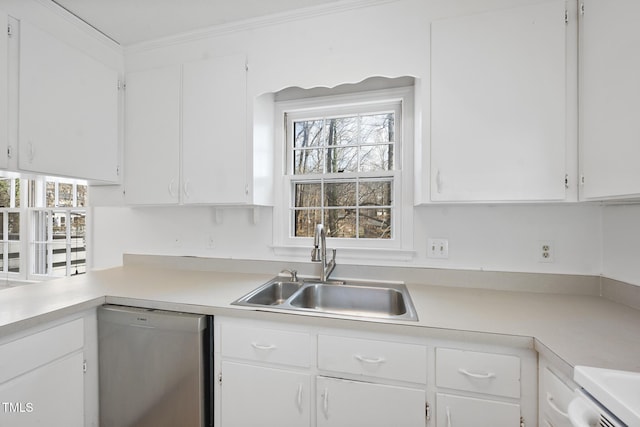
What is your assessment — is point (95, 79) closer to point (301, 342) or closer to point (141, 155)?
point (141, 155)

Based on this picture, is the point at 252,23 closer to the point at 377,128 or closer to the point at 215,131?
the point at 215,131

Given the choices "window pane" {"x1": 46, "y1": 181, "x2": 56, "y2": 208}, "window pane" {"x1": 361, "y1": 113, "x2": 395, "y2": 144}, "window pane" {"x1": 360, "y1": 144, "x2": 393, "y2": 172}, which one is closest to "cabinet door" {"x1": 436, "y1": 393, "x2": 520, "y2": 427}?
"window pane" {"x1": 360, "y1": 144, "x2": 393, "y2": 172}

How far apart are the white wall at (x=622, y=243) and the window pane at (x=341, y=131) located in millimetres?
1401

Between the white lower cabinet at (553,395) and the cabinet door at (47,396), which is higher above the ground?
the white lower cabinet at (553,395)

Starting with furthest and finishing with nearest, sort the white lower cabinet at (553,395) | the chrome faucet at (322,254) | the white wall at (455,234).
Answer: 1. the chrome faucet at (322,254)
2. the white wall at (455,234)
3. the white lower cabinet at (553,395)

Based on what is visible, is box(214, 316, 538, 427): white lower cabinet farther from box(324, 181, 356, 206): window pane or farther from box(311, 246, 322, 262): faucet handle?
box(324, 181, 356, 206): window pane

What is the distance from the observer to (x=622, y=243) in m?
1.30

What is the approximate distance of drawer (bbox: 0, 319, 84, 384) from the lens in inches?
41.5

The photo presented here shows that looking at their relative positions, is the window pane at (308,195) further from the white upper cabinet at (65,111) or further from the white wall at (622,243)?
the white wall at (622,243)

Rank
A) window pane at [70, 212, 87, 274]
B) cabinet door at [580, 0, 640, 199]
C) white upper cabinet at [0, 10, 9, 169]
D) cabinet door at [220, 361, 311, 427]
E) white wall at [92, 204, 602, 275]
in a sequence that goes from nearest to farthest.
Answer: cabinet door at [580, 0, 640, 199]
cabinet door at [220, 361, 311, 427]
white upper cabinet at [0, 10, 9, 169]
white wall at [92, 204, 602, 275]
window pane at [70, 212, 87, 274]

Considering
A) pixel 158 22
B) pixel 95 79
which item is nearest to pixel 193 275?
pixel 95 79

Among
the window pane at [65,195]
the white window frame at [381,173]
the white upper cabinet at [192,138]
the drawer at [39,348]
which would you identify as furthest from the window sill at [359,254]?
the window pane at [65,195]

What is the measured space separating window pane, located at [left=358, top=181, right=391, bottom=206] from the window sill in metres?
0.32

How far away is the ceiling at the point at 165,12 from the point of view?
1.54 meters
